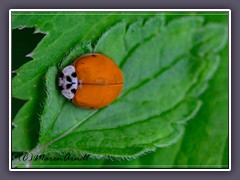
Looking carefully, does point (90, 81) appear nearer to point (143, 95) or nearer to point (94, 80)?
point (94, 80)

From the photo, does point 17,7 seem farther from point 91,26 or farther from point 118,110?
point 118,110

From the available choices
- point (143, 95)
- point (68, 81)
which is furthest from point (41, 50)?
point (143, 95)

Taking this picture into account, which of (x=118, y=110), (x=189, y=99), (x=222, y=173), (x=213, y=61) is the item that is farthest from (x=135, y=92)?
(x=222, y=173)
